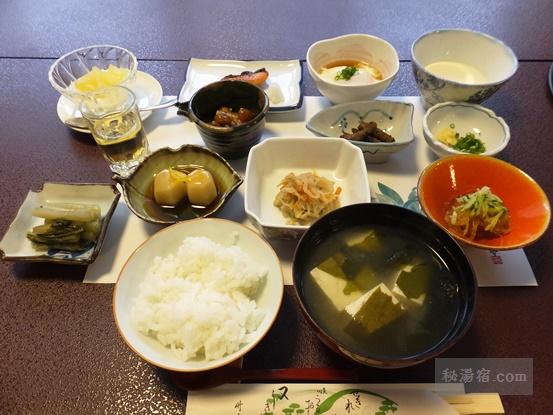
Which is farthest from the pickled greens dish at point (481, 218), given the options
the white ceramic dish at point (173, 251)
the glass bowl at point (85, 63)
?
the glass bowl at point (85, 63)

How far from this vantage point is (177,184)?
1.52 meters

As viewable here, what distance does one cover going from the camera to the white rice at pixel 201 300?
110 centimetres

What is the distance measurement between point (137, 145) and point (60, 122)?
0.55m

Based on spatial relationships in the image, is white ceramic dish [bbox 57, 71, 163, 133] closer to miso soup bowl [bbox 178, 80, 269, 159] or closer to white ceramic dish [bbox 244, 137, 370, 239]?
miso soup bowl [bbox 178, 80, 269, 159]

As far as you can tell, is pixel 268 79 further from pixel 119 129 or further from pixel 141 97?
pixel 119 129

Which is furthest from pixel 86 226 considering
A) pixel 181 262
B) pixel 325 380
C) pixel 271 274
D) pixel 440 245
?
pixel 440 245

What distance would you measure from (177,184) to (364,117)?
36.4 inches

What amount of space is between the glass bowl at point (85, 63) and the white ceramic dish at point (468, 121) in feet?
4.84

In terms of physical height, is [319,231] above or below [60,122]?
above

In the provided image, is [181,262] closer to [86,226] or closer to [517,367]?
[86,226]

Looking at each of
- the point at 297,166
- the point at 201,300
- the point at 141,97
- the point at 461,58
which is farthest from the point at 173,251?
the point at 461,58

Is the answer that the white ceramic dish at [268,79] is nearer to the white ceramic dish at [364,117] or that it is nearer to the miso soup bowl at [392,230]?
the white ceramic dish at [364,117]

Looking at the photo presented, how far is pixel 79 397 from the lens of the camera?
3.84 feet

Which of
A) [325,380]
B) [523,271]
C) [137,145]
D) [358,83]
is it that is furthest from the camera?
[358,83]
